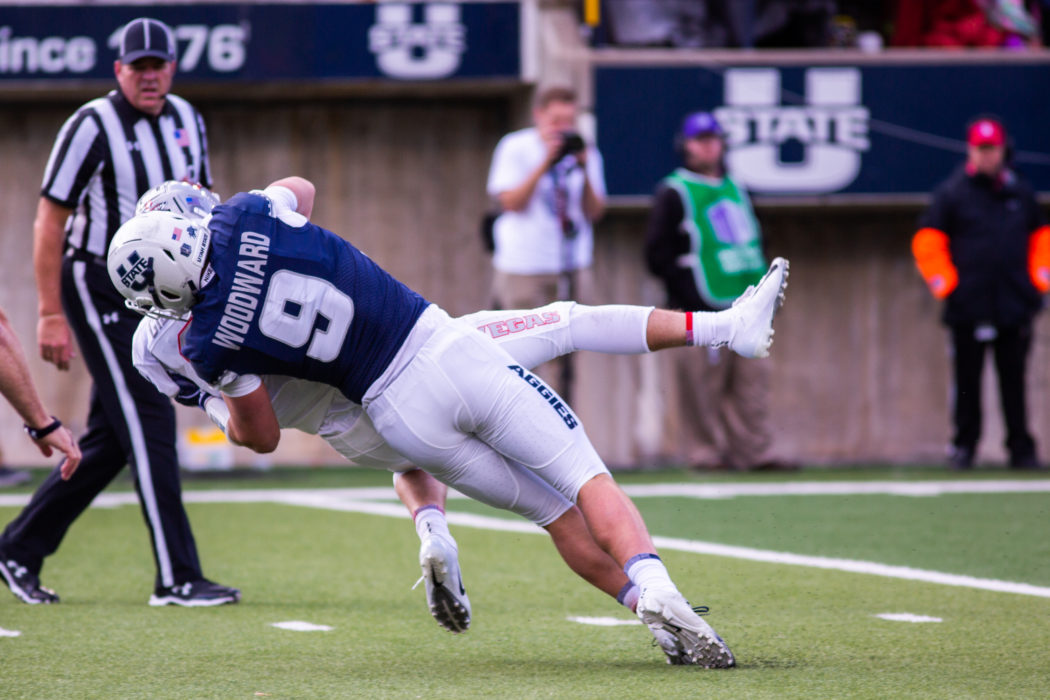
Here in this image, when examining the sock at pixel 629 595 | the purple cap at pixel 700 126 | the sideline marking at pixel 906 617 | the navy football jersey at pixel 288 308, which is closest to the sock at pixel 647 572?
the sock at pixel 629 595

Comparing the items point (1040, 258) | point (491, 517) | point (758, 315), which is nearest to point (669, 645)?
point (758, 315)

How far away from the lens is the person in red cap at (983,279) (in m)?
9.20

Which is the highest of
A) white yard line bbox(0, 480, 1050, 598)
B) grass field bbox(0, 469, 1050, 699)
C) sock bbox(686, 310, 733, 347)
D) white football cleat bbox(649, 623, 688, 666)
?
sock bbox(686, 310, 733, 347)

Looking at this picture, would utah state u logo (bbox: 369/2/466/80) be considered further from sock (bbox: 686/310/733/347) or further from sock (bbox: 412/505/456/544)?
sock (bbox: 686/310/733/347)

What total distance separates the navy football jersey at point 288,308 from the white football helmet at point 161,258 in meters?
0.04

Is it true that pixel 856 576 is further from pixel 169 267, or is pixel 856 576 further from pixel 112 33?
pixel 112 33

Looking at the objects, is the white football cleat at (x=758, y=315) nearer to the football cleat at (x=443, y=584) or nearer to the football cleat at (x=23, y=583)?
the football cleat at (x=443, y=584)

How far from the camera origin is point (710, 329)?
408 centimetres

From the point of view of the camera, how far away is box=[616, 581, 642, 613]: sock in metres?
3.91

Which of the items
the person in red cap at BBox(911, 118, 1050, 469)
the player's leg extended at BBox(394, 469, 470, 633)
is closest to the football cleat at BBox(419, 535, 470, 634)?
the player's leg extended at BBox(394, 469, 470, 633)

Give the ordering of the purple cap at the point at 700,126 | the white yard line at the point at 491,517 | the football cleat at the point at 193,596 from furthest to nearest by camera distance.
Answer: the purple cap at the point at 700,126 → the white yard line at the point at 491,517 → the football cleat at the point at 193,596

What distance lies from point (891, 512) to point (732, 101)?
3392 mm

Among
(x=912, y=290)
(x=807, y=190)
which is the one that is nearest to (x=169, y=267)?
(x=807, y=190)

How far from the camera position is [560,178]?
28.9ft
